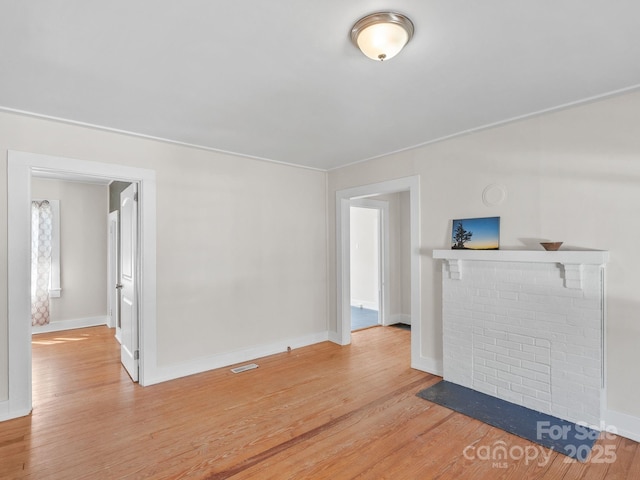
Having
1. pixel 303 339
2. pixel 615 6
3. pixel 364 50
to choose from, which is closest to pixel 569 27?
pixel 615 6

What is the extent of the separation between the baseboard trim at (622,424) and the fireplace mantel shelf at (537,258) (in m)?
0.95

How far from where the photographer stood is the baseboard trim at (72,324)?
5.50 meters

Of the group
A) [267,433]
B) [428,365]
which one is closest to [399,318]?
[428,365]

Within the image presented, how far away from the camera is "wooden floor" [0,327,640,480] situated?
83.0 inches

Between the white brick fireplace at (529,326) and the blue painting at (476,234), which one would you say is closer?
the white brick fireplace at (529,326)

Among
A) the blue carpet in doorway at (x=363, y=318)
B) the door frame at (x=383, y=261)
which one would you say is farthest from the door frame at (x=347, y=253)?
the door frame at (x=383, y=261)

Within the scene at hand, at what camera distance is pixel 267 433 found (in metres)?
2.52

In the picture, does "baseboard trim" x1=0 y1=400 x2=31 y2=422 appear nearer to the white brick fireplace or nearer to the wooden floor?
the wooden floor

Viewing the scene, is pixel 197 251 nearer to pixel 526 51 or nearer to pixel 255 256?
pixel 255 256

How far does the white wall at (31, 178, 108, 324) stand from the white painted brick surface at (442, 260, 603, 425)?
5879mm

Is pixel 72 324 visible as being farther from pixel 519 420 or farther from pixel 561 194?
pixel 561 194

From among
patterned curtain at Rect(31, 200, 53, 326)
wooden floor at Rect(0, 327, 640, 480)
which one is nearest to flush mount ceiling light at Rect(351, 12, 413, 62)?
wooden floor at Rect(0, 327, 640, 480)

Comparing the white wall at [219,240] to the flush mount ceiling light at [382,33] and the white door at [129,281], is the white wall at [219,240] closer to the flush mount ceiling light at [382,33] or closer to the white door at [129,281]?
the white door at [129,281]

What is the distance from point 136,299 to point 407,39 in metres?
3.32
